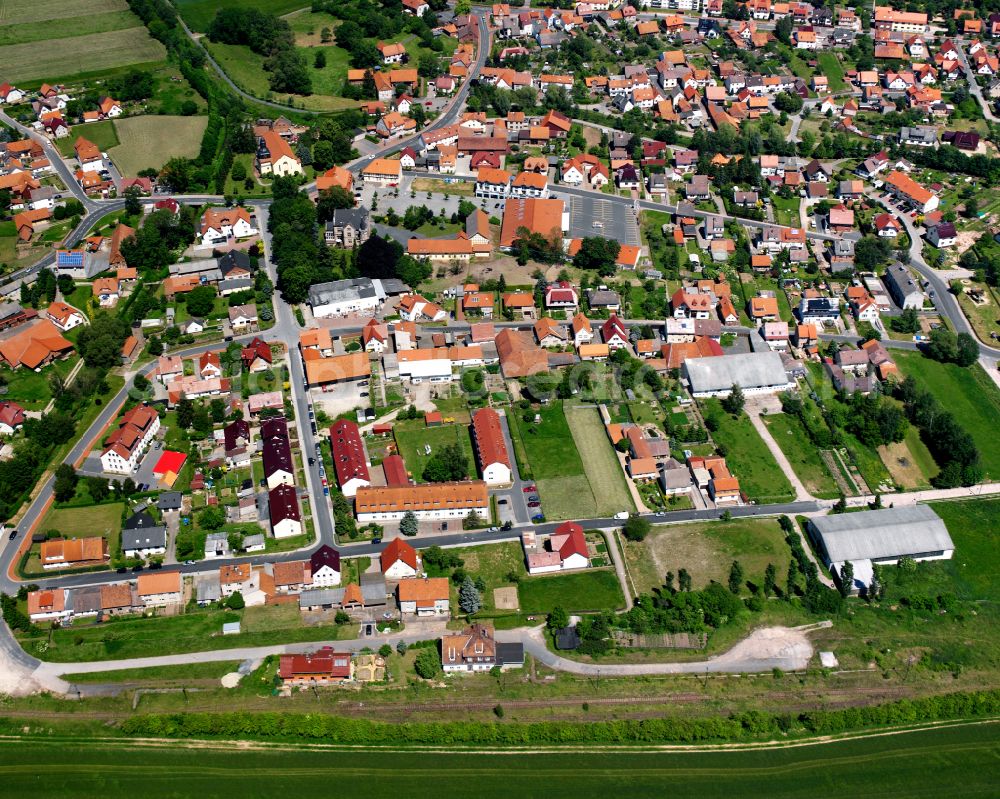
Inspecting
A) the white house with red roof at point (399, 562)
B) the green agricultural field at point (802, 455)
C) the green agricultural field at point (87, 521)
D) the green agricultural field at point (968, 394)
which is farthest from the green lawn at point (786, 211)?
the green agricultural field at point (87, 521)

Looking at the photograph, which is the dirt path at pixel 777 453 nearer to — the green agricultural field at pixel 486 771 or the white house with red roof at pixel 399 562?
the green agricultural field at pixel 486 771

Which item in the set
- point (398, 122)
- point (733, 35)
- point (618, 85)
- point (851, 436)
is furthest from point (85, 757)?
point (733, 35)

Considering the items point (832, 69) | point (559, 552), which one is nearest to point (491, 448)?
point (559, 552)

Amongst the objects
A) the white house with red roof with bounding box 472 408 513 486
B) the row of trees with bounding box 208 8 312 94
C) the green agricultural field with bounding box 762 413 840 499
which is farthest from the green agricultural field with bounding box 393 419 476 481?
the row of trees with bounding box 208 8 312 94

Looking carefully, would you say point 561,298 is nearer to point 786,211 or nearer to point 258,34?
point 786,211

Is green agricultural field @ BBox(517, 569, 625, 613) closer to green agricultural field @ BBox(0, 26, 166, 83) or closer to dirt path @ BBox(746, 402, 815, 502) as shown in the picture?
dirt path @ BBox(746, 402, 815, 502)

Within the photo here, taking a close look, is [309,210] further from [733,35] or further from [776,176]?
[733,35]
